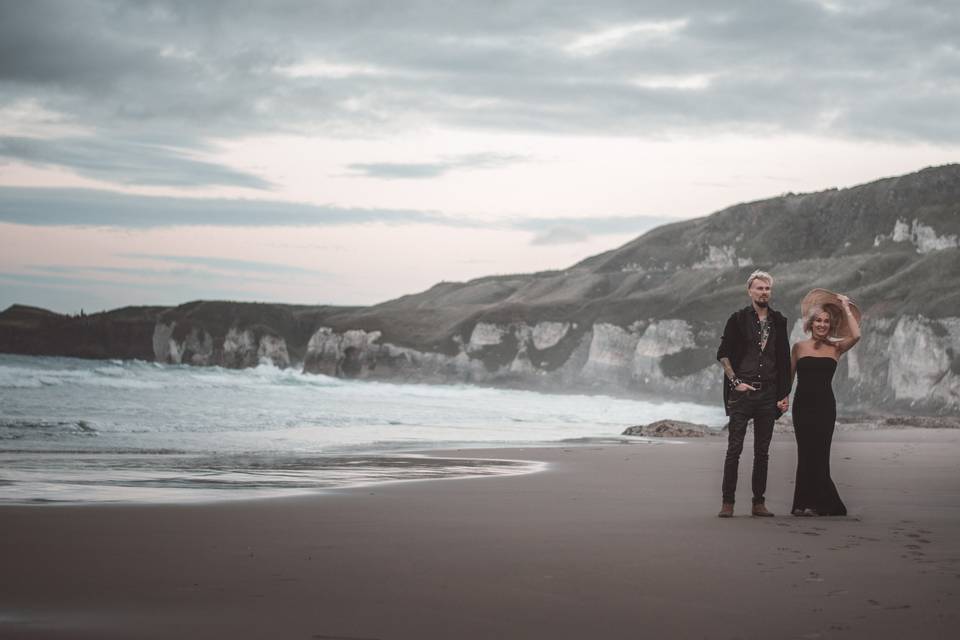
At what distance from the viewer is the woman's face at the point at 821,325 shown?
30.2 ft

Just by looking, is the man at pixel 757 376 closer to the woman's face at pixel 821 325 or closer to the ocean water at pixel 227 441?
the woman's face at pixel 821 325

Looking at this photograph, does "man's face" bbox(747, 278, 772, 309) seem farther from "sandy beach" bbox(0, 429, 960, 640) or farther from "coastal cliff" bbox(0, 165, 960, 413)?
"coastal cliff" bbox(0, 165, 960, 413)

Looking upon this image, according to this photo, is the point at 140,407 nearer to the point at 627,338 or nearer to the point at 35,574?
the point at 35,574

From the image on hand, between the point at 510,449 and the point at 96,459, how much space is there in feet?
24.8

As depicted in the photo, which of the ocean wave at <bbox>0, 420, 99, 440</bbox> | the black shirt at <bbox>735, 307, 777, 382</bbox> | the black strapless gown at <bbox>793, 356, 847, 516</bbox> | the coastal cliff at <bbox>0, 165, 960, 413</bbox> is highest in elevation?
the coastal cliff at <bbox>0, 165, 960, 413</bbox>

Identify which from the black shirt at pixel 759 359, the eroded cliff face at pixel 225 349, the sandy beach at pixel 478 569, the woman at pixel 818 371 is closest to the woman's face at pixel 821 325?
the woman at pixel 818 371

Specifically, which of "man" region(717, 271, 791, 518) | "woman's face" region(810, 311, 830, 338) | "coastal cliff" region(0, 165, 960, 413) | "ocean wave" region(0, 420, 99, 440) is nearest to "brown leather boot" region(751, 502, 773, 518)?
"man" region(717, 271, 791, 518)

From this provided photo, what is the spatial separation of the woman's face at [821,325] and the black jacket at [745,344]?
1.15 ft

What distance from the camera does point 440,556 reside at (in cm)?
654

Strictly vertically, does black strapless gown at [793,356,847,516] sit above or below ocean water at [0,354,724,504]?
above

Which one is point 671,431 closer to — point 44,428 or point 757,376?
point 44,428

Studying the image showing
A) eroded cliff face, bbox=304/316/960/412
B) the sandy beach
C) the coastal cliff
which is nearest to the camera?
the sandy beach

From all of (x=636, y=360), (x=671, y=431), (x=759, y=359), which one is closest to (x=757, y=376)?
(x=759, y=359)

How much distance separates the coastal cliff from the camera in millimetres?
62094
